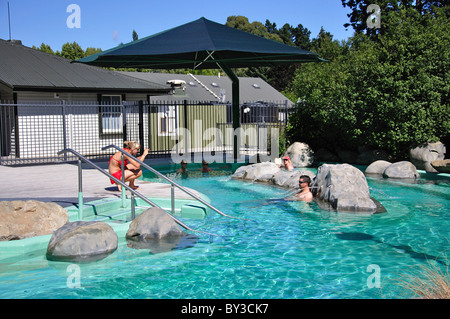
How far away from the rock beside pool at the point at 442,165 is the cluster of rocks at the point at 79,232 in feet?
33.0

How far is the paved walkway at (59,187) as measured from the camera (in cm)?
925

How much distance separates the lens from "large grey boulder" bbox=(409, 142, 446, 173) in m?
15.3

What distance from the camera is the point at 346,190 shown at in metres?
10.2

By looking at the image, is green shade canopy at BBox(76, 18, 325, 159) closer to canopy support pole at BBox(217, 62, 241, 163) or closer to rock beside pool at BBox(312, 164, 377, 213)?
canopy support pole at BBox(217, 62, 241, 163)

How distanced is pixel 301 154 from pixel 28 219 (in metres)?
12.6

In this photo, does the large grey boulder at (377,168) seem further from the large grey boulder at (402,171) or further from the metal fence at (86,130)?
the metal fence at (86,130)

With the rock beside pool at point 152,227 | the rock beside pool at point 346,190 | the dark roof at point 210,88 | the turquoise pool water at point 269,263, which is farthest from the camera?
the dark roof at point 210,88

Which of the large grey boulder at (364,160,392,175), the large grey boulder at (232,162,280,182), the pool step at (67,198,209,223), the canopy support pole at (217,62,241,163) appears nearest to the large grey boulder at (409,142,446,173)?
the large grey boulder at (364,160,392,175)

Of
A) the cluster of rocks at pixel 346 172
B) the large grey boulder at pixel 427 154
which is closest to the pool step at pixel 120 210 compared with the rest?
the cluster of rocks at pixel 346 172

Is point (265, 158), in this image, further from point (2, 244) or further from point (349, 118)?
point (2, 244)

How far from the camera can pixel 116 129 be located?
21.6m

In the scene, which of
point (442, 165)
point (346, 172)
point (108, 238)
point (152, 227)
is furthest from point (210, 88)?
point (108, 238)
